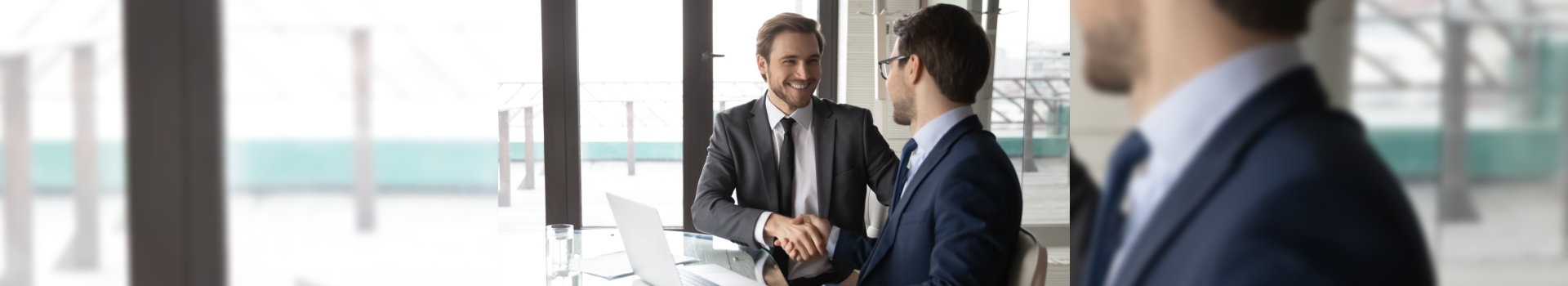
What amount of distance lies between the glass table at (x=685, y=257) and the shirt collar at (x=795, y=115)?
39cm

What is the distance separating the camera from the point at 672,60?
4.71 metres

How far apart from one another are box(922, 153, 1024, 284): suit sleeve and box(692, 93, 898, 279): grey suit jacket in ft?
3.74

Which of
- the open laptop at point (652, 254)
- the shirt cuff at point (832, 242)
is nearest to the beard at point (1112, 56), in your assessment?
the open laptop at point (652, 254)

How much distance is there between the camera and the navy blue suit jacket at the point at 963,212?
4.69ft

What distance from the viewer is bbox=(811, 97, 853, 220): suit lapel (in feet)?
8.73

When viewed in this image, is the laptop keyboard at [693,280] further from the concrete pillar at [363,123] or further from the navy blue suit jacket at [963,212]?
the concrete pillar at [363,123]

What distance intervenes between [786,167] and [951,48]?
46.3 inches

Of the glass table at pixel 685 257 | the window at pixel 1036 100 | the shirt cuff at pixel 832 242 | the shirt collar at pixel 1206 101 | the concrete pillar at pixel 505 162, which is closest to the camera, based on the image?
the shirt collar at pixel 1206 101

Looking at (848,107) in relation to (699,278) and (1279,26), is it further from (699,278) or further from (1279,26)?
(1279,26)

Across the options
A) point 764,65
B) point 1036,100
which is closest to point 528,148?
point 764,65

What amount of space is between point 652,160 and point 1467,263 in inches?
207

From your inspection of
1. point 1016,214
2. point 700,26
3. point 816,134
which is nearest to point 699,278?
point 1016,214

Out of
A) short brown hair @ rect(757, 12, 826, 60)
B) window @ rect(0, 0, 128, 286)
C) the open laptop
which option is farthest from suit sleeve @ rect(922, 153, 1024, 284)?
short brown hair @ rect(757, 12, 826, 60)

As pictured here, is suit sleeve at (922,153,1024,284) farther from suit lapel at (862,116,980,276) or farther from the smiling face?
the smiling face
